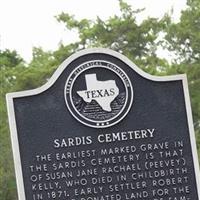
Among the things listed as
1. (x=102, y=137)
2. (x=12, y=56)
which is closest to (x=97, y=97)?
(x=102, y=137)

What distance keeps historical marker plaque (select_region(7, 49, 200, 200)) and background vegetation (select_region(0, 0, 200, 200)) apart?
39.6 ft

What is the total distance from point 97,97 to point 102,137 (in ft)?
1.35

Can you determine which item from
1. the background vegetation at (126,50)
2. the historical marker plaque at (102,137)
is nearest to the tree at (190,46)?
the background vegetation at (126,50)

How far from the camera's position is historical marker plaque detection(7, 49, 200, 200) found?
938cm

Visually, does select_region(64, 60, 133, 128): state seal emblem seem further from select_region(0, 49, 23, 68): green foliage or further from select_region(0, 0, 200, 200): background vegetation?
select_region(0, 49, 23, 68): green foliage

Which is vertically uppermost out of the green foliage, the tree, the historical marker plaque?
the green foliage

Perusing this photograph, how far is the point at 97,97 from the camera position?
30.9 feet

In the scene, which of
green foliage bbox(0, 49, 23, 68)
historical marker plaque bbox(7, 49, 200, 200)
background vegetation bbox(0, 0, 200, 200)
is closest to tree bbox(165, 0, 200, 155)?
background vegetation bbox(0, 0, 200, 200)

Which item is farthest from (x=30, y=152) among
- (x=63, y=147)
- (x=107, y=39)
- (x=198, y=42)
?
(x=107, y=39)

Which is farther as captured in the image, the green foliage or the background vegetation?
the green foliage

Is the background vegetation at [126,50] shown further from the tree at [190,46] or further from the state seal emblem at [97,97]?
the state seal emblem at [97,97]

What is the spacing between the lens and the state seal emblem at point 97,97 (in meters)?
9.42

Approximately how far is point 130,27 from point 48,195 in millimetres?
14988

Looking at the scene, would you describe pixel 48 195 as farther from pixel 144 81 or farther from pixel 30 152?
pixel 144 81
